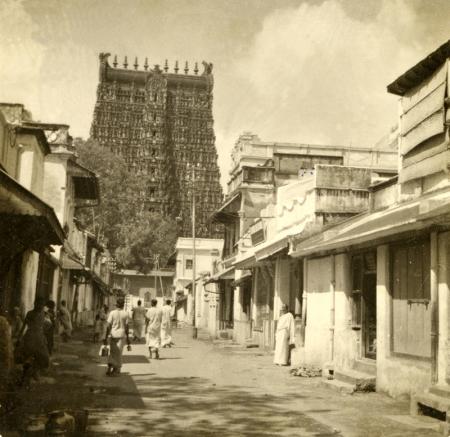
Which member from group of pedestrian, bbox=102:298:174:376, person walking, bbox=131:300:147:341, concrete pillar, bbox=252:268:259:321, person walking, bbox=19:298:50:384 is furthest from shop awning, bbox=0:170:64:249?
concrete pillar, bbox=252:268:259:321

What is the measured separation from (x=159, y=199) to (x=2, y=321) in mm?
84996

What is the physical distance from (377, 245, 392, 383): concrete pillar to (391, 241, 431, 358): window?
4.0 inches

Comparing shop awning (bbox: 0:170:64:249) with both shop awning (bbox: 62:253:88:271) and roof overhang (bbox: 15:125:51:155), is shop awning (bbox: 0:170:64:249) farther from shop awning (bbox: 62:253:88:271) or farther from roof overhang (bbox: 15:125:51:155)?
shop awning (bbox: 62:253:88:271)

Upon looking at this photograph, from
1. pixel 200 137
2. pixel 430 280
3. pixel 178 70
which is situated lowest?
pixel 430 280

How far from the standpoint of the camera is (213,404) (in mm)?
9055

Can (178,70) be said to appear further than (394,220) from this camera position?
Yes

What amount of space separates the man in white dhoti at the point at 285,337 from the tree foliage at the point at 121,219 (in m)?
41.4

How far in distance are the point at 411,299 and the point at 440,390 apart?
2.18m

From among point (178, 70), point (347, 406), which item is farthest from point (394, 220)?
point (178, 70)

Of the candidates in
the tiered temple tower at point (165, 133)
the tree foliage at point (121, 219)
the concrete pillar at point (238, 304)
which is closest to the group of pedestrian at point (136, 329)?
the concrete pillar at point (238, 304)

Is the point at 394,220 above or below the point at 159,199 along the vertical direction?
below

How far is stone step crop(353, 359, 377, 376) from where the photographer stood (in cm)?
1149

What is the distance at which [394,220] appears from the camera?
10.3 meters

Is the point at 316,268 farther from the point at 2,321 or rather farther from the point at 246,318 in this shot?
the point at 246,318
